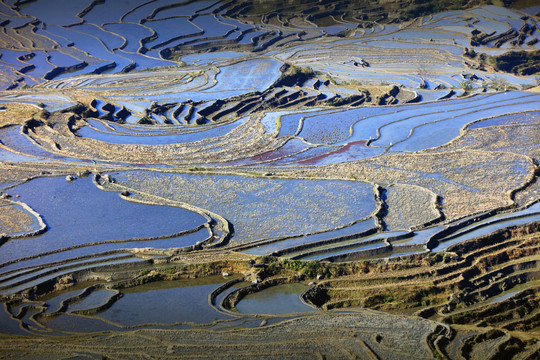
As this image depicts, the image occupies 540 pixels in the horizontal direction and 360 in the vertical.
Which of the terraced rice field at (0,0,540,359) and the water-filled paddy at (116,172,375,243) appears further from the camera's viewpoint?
the water-filled paddy at (116,172,375,243)

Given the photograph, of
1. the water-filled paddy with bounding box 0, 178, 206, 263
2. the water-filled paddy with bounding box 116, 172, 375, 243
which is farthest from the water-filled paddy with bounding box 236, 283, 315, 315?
the water-filled paddy with bounding box 0, 178, 206, 263

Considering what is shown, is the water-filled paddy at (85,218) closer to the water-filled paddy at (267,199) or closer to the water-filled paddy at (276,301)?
the water-filled paddy at (267,199)

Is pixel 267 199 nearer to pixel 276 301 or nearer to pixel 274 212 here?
pixel 274 212

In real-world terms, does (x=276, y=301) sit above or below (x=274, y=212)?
below

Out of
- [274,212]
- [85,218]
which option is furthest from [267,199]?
[85,218]

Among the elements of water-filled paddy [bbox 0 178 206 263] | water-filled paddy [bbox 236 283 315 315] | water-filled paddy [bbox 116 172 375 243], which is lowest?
water-filled paddy [bbox 236 283 315 315]

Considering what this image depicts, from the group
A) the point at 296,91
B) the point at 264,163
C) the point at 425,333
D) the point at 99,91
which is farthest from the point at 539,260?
the point at 99,91

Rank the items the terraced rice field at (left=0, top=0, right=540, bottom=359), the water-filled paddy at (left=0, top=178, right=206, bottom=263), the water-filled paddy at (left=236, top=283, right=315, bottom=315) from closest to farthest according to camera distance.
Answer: the terraced rice field at (left=0, top=0, right=540, bottom=359) → the water-filled paddy at (left=236, top=283, right=315, bottom=315) → the water-filled paddy at (left=0, top=178, right=206, bottom=263)

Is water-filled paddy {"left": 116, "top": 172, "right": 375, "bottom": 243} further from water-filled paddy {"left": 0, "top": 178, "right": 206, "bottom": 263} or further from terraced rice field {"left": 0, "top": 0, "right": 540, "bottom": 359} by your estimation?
water-filled paddy {"left": 0, "top": 178, "right": 206, "bottom": 263}

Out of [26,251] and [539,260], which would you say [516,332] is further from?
[26,251]
